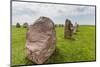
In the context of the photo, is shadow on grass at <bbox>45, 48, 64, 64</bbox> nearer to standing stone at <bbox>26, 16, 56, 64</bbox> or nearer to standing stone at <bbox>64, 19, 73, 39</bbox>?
standing stone at <bbox>26, 16, 56, 64</bbox>

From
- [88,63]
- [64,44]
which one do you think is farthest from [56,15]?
[88,63]

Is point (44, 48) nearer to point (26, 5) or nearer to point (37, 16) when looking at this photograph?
point (37, 16)

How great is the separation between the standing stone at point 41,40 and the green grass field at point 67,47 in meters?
0.06

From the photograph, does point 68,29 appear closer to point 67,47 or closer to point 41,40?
point 67,47

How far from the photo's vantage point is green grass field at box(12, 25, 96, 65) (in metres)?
2.66

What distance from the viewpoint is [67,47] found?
2.91m

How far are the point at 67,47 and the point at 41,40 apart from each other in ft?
1.23

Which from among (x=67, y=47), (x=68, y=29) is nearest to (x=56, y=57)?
(x=67, y=47)

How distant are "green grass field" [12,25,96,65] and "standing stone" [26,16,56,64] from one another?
6 cm

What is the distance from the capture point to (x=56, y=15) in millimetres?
2863

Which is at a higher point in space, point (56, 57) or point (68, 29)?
point (68, 29)

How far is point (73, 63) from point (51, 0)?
34.8 inches

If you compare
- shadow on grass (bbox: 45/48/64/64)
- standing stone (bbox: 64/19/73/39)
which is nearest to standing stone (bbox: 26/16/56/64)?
shadow on grass (bbox: 45/48/64/64)

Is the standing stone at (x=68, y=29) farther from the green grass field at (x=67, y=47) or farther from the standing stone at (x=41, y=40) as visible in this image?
the standing stone at (x=41, y=40)
